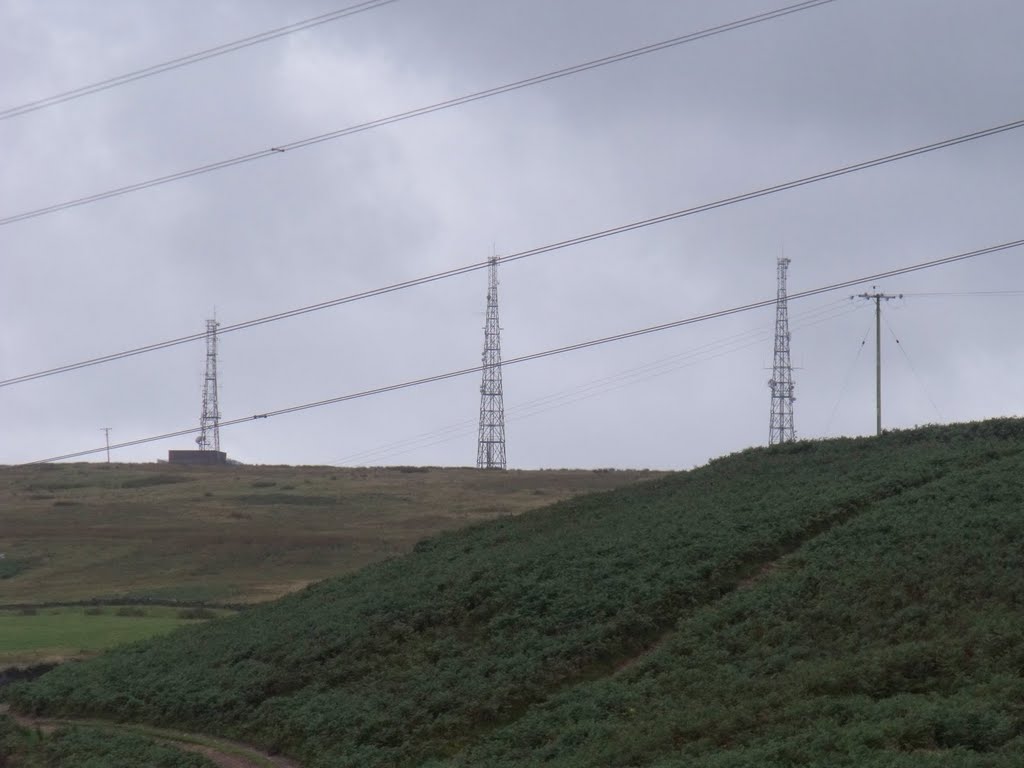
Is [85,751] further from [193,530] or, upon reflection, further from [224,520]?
[224,520]

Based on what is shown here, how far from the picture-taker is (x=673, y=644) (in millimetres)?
21078

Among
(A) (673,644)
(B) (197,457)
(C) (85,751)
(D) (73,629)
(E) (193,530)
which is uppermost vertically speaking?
(B) (197,457)

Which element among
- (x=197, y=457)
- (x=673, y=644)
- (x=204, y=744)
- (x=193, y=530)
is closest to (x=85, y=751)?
(x=204, y=744)

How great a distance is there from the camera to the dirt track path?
834 inches

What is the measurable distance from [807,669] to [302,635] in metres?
13.8

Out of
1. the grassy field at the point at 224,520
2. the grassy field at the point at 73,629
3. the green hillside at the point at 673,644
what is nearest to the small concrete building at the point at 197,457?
the grassy field at the point at 224,520

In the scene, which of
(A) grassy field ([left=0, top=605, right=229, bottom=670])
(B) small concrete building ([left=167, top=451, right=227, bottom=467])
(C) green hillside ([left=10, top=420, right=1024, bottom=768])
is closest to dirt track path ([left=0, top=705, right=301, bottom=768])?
(C) green hillside ([left=10, top=420, right=1024, bottom=768])

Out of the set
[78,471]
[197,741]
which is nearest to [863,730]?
[197,741]

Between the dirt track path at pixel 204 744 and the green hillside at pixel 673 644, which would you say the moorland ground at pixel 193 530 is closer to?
the dirt track path at pixel 204 744

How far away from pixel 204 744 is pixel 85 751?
7.30 ft

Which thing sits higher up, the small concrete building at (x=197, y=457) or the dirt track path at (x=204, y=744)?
the small concrete building at (x=197, y=457)

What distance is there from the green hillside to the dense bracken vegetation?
1.56 metres

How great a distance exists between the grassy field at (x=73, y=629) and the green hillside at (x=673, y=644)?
8.14 ft

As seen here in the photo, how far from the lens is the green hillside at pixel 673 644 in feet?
50.9
